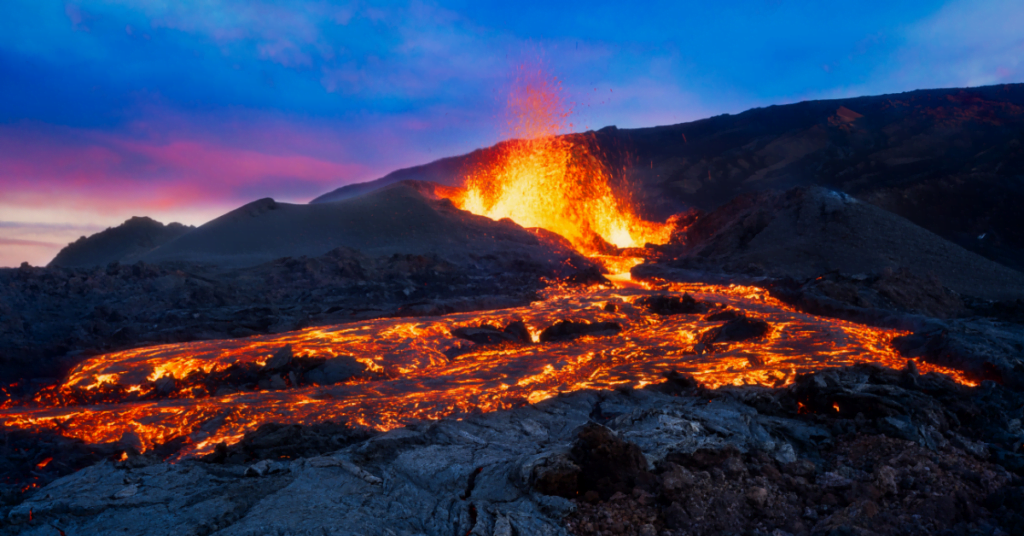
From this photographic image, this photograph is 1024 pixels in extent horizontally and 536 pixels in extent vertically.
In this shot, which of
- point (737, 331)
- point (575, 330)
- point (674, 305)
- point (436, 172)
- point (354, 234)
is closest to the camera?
point (737, 331)

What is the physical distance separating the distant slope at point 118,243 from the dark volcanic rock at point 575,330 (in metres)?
19.0

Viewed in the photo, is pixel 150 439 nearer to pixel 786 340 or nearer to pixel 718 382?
pixel 718 382

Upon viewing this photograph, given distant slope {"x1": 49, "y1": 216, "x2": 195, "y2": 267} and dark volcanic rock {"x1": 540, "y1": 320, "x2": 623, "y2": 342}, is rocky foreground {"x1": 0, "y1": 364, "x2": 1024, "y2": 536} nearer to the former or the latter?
dark volcanic rock {"x1": 540, "y1": 320, "x2": 623, "y2": 342}

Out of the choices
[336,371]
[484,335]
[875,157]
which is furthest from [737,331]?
[875,157]

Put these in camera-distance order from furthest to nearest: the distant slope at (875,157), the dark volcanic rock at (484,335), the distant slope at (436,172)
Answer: the distant slope at (436,172), the distant slope at (875,157), the dark volcanic rock at (484,335)

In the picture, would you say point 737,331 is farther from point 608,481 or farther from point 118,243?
point 118,243

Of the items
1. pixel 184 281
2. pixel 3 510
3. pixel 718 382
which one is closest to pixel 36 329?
pixel 184 281

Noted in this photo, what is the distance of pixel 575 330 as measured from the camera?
8.88 meters

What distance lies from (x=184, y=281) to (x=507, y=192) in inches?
659

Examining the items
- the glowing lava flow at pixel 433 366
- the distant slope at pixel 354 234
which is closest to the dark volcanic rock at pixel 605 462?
the glowing lava flow at pixel 433 366

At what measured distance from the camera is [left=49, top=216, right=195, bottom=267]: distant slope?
21.9 metres

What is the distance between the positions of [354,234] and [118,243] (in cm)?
1127

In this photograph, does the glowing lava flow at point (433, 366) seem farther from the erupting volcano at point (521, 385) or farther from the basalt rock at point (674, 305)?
the basalt rock at point (674, 305)

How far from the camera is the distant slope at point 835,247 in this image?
13477mm
